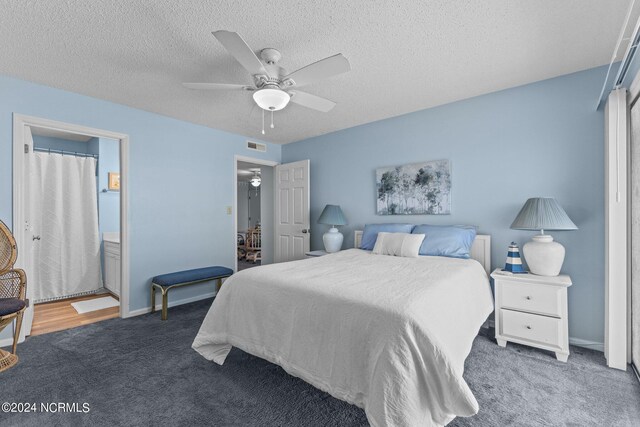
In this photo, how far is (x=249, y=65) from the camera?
6.30 feet

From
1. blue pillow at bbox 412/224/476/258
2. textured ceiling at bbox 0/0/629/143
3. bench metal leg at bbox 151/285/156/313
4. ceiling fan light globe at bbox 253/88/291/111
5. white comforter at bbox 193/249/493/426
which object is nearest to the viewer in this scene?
white comforter at bbox 193/249/493/426

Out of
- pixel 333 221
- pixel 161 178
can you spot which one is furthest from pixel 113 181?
pixel 333 221

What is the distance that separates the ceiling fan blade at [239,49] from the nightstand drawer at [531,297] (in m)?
2.63

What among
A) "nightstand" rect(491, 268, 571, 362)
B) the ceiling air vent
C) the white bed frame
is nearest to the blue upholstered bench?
the ceiling air vent

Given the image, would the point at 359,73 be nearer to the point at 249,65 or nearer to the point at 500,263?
the point at 249,65

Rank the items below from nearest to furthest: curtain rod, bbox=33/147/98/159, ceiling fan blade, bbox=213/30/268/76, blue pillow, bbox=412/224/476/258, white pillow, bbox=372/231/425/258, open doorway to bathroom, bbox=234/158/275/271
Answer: ceiling fan blade, bbox=213/30/268/76
blue pillow, bbox=412/224/476/258
white pillow, bbox=372/231/425/258
curtain rod, bbox=33/147/98/159
open doorway to bathroom, bbox=234/158/275/271

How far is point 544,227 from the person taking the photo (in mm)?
2289

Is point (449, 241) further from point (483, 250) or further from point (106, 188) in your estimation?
point (106, 188)

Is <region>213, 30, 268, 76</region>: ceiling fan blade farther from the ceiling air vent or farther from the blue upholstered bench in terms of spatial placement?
the ceiling air vent

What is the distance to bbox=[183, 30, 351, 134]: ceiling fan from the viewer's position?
5.94ft

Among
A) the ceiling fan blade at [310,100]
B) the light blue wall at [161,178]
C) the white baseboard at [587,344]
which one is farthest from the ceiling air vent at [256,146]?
the white baseboard at [587,344]

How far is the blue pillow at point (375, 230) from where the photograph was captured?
11.1ft

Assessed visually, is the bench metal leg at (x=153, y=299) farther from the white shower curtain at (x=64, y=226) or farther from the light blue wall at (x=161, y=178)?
the white shower curtain at (x=64, y=226)

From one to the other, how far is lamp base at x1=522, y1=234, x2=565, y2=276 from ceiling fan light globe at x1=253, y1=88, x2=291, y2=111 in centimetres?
238
